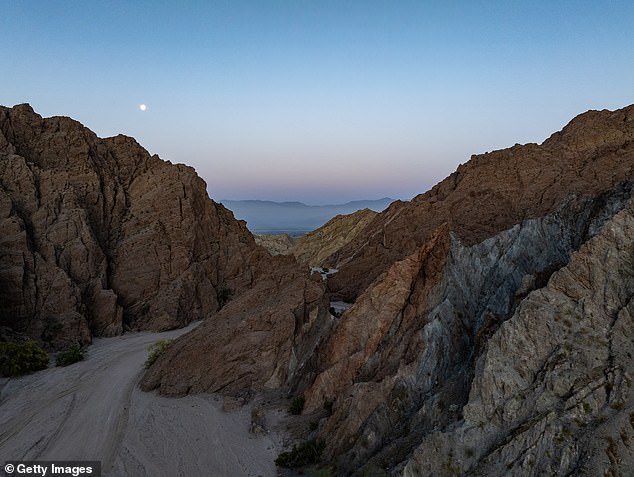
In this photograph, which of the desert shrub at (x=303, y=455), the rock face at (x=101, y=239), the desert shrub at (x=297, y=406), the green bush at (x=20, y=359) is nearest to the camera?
the desert shrub at (x=303, y=455)

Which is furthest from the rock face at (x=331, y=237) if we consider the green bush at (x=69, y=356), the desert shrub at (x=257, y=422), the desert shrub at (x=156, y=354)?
the desert shrub at (x=257, y=422)

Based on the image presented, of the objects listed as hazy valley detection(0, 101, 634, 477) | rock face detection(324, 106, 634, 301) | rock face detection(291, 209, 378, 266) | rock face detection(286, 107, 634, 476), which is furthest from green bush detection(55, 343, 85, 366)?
rock face detection(291, 209, 378, 266)

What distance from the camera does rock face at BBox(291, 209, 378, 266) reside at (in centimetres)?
Result: 9256

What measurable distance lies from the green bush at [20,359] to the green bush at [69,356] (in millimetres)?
1086

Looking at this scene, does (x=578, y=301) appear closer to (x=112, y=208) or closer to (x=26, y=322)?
(x=26, y=322)

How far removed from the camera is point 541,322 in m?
12.2

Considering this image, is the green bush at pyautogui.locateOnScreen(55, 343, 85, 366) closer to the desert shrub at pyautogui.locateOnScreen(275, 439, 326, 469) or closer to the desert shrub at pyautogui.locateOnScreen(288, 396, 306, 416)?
the desert shrub at pyautogui.locateOnScreen(288, 396, 306, 416)

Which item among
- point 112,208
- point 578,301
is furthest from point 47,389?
point 578,301

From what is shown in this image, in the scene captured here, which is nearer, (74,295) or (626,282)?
(626,282)

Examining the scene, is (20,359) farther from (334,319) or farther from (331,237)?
(331,237)

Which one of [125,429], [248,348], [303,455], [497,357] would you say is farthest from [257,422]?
[497,357]

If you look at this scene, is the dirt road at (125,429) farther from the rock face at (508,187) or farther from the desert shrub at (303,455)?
the rock face at (508,187)

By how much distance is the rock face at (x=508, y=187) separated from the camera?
35.5 m

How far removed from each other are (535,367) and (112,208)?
51.8 metres
